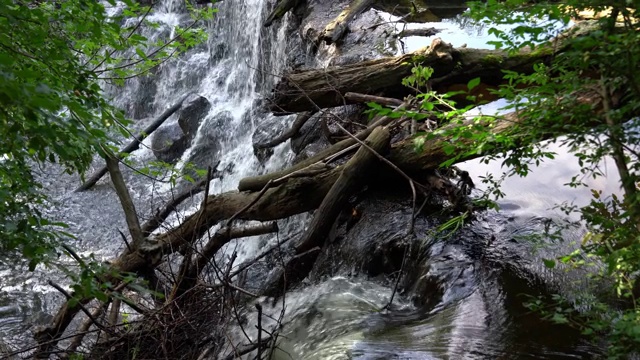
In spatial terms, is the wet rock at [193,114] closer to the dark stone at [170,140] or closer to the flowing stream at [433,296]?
the dark stone at [170,140]

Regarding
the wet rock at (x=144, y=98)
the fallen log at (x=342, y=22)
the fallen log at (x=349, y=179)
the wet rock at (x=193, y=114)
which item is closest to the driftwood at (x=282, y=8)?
the fallen log at (x=342, y=22)

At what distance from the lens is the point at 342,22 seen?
7.92 m

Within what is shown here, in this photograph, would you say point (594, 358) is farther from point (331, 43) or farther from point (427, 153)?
point (331, 43)

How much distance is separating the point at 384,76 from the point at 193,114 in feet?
23.7

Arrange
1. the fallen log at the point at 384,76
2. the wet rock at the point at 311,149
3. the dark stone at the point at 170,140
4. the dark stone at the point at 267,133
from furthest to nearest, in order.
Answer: the dark stone at the point at 170,140, the dark stone at the point at 267,133, the wet rock at the point at 311,149, the fallen log at the point at 384,76

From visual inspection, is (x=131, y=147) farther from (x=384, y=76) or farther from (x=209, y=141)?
(x=384, y=76)

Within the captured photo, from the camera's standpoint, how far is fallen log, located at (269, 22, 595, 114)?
212 inches

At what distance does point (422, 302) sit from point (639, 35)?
2.21 meters

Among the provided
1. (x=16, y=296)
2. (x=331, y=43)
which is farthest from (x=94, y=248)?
(x=331, y=43)

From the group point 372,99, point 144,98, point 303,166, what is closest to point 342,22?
point 372,99

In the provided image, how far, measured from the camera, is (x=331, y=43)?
7.77 meters

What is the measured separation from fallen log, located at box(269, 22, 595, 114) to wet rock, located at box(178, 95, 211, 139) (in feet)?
21.5

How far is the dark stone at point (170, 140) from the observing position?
1151 centimetres

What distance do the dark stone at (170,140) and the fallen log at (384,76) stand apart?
6.35 meters
